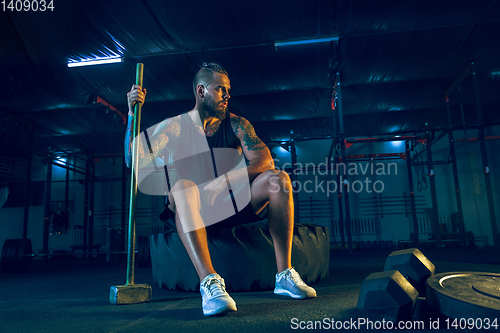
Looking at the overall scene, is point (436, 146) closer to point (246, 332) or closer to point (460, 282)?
point (460, 282)

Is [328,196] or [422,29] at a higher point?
[422,29]

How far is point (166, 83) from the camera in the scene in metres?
4.56

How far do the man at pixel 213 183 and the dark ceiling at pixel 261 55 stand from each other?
216cm

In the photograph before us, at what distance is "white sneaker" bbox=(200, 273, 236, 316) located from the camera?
1.01 metres

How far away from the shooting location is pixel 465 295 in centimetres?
81

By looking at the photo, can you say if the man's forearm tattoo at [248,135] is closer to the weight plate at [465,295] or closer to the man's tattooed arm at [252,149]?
the man's tattooed arm at [252,149]

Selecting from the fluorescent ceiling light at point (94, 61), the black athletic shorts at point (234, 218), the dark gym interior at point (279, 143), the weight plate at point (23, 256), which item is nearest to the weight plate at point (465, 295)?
the dark gym interior at point (279, 143)

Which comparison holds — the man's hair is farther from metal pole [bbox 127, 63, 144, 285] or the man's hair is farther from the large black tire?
the large black tire

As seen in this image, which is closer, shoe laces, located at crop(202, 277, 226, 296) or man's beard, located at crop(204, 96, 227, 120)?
shoe laces, located at crop(202, 277, 226, 296)

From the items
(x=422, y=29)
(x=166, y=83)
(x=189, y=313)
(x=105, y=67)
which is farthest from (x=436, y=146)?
(x=189, y=313)

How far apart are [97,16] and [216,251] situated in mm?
3061

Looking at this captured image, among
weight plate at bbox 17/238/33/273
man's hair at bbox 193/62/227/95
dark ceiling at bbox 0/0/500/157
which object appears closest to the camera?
man's hair at bbox 193/62/227/95

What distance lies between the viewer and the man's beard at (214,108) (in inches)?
61.5

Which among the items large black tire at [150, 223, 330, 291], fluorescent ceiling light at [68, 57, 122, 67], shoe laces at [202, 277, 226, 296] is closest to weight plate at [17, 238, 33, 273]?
fluorescent ceiling light at [68, 57, 122, 67]
